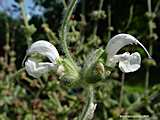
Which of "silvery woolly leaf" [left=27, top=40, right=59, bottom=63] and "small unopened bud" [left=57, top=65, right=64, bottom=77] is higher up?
"silvery woolly leaf" [left=27, top=40, right=59, bottom=63]

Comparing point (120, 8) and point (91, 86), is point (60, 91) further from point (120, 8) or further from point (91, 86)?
point (120, 8)

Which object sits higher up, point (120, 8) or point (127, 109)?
point (120, 8)

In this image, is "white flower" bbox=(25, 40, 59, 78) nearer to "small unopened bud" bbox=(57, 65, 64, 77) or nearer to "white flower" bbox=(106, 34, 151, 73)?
"small unopened bud" bbox=(57, 65, 64, 77)

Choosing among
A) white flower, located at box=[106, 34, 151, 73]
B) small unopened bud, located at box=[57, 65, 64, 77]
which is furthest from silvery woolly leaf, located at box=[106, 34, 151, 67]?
small unopened bud, located at box=[57, 65, 64, 77]

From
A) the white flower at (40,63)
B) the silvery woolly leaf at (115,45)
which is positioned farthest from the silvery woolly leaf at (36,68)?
the silvery woolly leaf at (115,45)

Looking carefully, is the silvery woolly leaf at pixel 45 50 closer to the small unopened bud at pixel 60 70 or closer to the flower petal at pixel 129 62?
the small unopened bud at pixel 60 70

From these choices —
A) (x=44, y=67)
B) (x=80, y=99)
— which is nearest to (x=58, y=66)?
(x=44, y=67)

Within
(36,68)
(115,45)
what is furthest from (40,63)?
(115,45)
